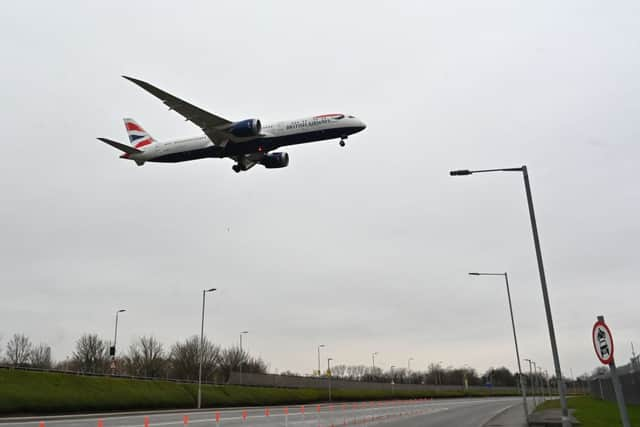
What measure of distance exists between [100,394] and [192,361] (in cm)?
6509

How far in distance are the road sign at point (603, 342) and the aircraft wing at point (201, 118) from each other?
86.4 feet

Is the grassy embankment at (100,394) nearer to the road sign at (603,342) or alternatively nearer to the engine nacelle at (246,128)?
the engine nacelle at (246,128)

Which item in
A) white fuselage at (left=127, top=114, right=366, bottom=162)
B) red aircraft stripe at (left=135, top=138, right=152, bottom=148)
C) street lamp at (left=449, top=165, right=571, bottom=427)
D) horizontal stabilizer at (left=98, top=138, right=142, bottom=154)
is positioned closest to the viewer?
street lamp at (left=449, top=165, right=571, bottom=427)

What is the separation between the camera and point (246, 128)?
3203cm

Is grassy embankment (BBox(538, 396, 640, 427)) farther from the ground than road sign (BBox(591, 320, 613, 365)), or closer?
closer

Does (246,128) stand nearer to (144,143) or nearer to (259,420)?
(259,420)

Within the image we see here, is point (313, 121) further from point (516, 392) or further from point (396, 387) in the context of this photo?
point (516, 392)

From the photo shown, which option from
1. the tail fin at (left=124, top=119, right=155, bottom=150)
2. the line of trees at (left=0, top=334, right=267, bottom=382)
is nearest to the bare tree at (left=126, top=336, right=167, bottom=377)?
the line of trees at (left=0, top=334, right=267, bottom=382)

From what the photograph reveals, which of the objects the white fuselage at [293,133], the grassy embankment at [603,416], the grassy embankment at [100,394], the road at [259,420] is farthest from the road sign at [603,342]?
the grassy embankment at [100,394]

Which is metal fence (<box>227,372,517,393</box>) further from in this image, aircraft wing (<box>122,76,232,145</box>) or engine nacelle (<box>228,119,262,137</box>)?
engine nacelle (<box>228,119,262,137</box>)

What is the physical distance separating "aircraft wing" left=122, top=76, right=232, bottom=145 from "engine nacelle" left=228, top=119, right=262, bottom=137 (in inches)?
34.8

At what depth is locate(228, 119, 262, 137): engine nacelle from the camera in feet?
105

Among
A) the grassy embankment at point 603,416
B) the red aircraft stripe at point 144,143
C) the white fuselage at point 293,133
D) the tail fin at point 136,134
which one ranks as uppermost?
the tail fin at point 136,134

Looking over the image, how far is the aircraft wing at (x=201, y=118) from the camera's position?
3187 cm
